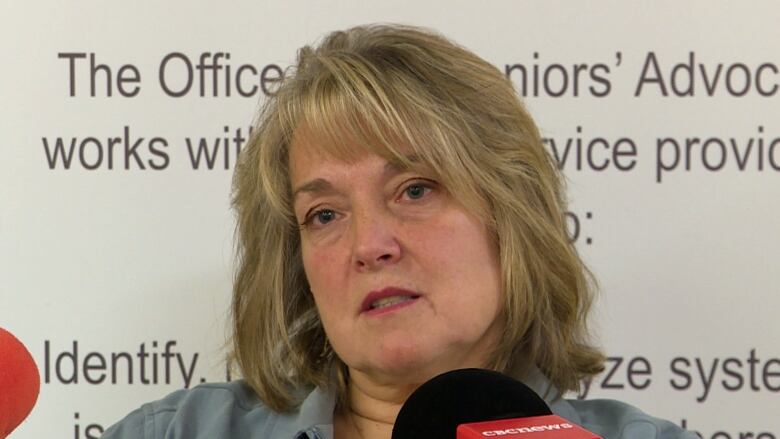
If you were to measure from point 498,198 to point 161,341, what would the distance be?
69cm

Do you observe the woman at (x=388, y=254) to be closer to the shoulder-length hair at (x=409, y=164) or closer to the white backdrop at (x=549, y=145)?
the shoulder-length hair at (x=409, y=164)

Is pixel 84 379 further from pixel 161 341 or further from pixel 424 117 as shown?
pixel 424 117

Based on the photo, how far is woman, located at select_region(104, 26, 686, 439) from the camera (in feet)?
4.29

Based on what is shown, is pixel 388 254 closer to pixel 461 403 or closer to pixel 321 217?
pixel 321 217

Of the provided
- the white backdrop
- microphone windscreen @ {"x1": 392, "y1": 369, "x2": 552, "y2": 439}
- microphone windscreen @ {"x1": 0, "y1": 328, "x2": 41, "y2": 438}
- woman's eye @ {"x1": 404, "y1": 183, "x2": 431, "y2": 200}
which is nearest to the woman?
woman's eye @ {"x1": 404, "y1": 183, "x2": 431, "y2": 200}

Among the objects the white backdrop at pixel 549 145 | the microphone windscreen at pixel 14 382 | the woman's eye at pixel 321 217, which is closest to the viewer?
the microphone windscreen at pixel 14 382

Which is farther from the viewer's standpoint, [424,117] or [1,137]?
[1,137]

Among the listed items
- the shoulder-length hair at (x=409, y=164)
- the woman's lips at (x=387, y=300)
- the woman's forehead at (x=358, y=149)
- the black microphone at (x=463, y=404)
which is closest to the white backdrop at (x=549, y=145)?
the shoulder-length hair at (x=409, y=164)

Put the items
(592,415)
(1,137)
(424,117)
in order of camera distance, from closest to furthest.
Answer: (424,117)
(592,415)
(1,137)

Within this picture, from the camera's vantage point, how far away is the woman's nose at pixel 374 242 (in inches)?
50.4

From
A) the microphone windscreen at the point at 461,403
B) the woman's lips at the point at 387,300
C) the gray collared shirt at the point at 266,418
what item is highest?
the microphone windscreen at the point at 461,403

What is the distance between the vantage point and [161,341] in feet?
5.67

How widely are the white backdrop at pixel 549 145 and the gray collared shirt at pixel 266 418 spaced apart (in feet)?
0.87

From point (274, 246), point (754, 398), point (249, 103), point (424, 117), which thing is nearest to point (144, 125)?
point (249, 103)
